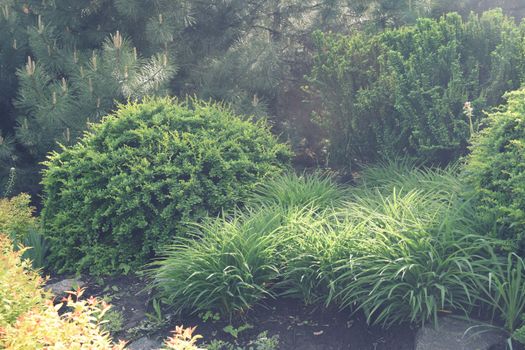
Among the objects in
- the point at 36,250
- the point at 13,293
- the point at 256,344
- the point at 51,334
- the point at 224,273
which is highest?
the point at 51,334

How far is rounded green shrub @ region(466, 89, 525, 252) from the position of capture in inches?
157

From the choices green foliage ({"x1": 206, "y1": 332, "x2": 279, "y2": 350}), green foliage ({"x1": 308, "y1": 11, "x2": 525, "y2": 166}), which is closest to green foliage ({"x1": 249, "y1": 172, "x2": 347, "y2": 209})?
green foliage ({"x1": 308, "y1": 11, "x2": 525, "y2": 166})

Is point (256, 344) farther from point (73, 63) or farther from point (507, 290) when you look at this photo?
point (73, 63)

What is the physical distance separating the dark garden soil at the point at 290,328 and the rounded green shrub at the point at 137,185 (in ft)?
2.17

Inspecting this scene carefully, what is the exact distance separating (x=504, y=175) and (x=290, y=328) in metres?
1.70

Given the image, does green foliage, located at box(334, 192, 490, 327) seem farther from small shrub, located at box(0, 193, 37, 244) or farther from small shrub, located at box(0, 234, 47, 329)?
small shrub, located at box(0, 193, 37, 244)

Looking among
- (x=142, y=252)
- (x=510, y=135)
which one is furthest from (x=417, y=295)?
(x=142, y=252)

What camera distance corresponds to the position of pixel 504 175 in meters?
4.20

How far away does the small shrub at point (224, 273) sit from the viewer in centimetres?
431

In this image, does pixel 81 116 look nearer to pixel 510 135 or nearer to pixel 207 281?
pixel 207 281

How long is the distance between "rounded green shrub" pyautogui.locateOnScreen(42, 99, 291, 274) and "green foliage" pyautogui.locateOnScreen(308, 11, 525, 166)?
4.79ft

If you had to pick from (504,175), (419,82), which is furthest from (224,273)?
(419,82)

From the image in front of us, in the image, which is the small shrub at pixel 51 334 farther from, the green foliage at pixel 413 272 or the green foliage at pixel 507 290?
the green foliage at pixel 507 290

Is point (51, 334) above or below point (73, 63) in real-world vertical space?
below
